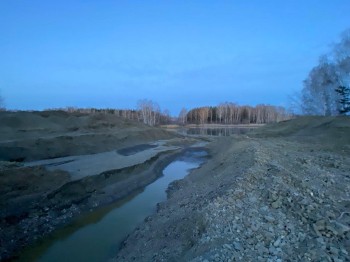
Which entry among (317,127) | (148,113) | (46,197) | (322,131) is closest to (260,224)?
(46,197)

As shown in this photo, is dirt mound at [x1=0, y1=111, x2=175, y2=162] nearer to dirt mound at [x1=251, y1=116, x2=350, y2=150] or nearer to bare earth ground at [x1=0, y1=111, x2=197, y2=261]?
bare earth ground at [x1=0, y1=111, x2=197, y2=261]

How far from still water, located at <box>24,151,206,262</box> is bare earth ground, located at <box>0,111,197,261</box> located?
2.67 ft

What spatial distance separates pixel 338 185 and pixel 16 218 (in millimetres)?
A: 14734

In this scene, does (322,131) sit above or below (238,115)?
below

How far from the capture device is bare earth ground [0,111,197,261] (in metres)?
14.3

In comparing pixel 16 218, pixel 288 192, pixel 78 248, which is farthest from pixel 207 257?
pixel 16 218

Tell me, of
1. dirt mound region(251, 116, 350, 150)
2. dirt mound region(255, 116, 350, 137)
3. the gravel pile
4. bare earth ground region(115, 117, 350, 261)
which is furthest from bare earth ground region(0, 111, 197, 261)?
dirt mound region(255, 116, 350, 137)

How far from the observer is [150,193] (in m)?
20.5

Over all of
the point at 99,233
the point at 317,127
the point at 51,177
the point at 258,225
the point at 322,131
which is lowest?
the point at 99,233

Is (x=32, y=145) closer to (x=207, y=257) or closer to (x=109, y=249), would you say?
(x=109, y=249)

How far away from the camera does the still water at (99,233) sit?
1144cm

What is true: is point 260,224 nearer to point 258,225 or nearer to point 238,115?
point 258,225

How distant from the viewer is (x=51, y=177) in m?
20.1

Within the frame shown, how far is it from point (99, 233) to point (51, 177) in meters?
8.24
